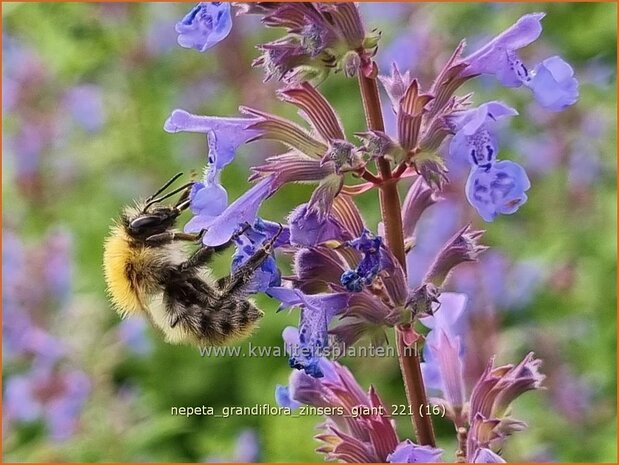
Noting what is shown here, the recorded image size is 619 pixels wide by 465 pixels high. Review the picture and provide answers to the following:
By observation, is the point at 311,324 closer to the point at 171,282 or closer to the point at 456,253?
the point at 456,253

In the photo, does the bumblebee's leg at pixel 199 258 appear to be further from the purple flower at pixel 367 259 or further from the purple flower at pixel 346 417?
the purple flower at pixel 367 259

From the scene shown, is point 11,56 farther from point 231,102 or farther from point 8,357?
point 8,357

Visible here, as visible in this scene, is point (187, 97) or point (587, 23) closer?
point (587, 23)

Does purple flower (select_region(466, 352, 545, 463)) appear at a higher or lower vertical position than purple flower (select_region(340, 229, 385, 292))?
lower

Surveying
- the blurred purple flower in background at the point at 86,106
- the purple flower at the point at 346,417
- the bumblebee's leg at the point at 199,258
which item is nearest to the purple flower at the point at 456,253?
the purple flower at the point at 346,417

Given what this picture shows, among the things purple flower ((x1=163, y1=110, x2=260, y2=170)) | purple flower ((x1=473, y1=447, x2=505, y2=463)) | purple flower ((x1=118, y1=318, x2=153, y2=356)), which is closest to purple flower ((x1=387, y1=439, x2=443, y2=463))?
purple flower ((x1=473, y1=447, x2=505, y2=463))

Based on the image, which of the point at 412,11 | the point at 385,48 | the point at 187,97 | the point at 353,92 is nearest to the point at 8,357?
the point at 187,97

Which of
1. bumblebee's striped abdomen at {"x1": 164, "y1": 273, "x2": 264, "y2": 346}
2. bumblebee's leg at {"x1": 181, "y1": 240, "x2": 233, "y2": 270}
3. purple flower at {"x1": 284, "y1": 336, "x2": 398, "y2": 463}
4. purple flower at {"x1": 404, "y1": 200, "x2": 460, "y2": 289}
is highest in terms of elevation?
purple flower at {"x1": 404, "y1": 200, "x2": 460, "y2": 289}

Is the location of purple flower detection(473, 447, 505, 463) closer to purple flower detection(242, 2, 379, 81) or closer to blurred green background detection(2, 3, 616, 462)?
purple flower detection(242, 2, 379, 81)
